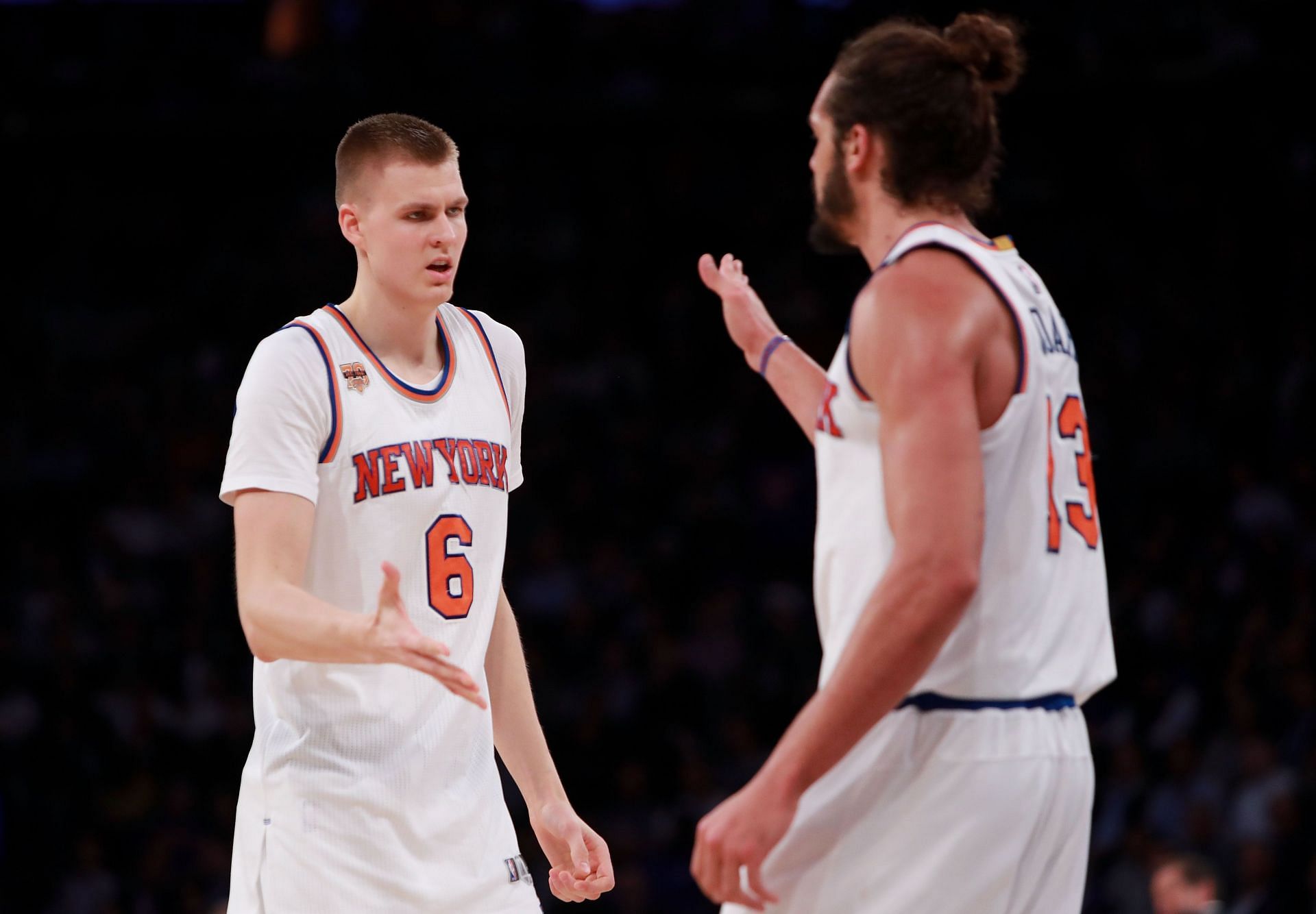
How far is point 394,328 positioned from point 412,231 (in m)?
0.26

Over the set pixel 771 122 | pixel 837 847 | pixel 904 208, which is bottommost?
pixel 837 847

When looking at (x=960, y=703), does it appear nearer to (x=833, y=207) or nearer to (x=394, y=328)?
(x=833, y=207)

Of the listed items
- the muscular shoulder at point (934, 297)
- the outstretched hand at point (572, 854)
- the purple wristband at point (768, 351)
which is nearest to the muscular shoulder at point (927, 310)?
the muscular shoulder at point (934, 297)

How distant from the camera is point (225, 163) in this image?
13945 mm

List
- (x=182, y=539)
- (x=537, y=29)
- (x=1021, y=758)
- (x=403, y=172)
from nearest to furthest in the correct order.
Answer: (x=1021, y=758), (x=403, y=172), (x=182, y=539), (x=537, y=29)

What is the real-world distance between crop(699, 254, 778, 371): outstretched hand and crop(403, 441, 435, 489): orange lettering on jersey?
818mm

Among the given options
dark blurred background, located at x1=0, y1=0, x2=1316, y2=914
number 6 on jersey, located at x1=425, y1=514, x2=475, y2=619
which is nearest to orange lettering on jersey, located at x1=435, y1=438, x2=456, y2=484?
number 6 on jersey, located at x1=425, y1=514, x2=475, y2=619

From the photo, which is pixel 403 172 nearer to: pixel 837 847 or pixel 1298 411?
pixel 837 847

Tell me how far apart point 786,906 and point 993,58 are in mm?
1699

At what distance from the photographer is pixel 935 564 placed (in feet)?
9.04

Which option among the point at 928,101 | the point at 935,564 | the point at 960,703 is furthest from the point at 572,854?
the point at 928,101

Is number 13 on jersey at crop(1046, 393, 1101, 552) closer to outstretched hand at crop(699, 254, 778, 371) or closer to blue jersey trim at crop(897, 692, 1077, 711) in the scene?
blue jersey trim at crop(897, 692, 1077, 711)

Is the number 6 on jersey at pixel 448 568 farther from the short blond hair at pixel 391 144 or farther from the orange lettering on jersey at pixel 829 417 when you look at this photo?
the orange lettering on jersey at pixel 829 417

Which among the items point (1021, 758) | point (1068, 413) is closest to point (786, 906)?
point (1021, 758)
